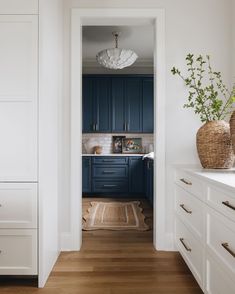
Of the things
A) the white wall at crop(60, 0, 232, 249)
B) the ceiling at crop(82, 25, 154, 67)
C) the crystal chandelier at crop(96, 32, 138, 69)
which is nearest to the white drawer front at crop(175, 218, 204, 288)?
the white wall at crop(60, 0, 232, 249)

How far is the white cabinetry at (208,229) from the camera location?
4.95 ft

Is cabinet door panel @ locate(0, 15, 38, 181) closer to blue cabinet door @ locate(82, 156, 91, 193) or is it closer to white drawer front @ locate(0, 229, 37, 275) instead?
white drawer front @ locate(0, 229, 37, 275)

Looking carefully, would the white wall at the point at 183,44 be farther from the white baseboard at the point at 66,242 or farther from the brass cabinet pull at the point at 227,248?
the brass cabinet pull at the point at 227,248

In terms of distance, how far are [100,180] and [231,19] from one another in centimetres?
394

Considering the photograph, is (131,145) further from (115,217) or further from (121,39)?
(115,217)

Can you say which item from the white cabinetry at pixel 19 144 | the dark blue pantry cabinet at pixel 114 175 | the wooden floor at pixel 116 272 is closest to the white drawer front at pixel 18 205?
the white cabinetry at pixel 19 144

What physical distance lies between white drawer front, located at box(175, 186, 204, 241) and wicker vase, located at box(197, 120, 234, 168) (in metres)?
0.35

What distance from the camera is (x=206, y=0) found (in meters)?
3.00

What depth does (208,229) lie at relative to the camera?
1.84m

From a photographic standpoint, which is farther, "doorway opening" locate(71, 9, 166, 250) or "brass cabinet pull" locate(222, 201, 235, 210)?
"doorway opening" locate(71, 9, 166, 250)

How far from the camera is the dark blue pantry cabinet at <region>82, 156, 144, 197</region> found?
239 inches

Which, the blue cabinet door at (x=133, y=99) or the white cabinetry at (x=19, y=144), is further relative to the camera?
the blue cabinet door at (x=133, y=99)

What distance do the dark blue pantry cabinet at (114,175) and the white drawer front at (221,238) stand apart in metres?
4.24

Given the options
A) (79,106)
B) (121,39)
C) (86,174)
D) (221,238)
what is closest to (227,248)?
(221,238)
